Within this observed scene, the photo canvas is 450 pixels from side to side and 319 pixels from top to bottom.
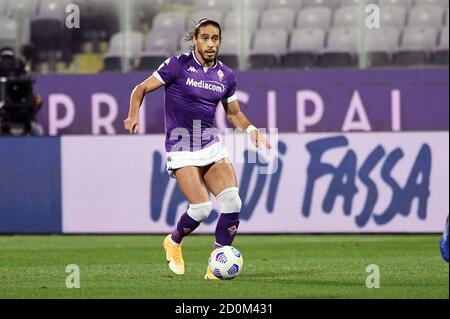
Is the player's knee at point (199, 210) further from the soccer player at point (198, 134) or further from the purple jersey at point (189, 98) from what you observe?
the purple jersey at point (189, 98)

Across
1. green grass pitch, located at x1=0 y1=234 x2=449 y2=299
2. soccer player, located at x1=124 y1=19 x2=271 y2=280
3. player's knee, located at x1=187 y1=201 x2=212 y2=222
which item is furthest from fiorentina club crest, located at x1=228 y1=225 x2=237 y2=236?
green grass pitch, located at x1=0 y1=234 x2=449 y2=299

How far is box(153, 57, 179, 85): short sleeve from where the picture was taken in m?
11.4

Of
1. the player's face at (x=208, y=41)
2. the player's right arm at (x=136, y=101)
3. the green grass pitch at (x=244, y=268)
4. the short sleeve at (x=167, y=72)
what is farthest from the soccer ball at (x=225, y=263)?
the player's face at (x=208, y=41)

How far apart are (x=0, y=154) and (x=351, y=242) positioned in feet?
17.7

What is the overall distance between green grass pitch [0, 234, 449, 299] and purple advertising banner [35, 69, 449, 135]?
2860 millimetres

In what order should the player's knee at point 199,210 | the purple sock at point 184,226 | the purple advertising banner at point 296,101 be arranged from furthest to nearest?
the purple advertising banner at point 296,101
the purple sock at point 184,226
the player's knee at point 199,210

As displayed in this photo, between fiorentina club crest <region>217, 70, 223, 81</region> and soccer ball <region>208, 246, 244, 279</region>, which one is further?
fiorentina club crest <region>217, 70, 223, 81</region>

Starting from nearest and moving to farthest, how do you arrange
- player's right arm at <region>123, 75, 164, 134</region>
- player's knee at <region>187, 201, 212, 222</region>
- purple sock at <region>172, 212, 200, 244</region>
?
Answer: player's right arm at <region>123, 75, 164, 134</region> → player's knee at <region>187, 201, 212, 222</region> → purple sock at <region>172, 212, 200, 244</region>

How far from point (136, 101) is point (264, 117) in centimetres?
936

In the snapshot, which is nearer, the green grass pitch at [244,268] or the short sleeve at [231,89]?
the green grass pitch at [244,268]

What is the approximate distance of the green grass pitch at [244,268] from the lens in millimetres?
10086

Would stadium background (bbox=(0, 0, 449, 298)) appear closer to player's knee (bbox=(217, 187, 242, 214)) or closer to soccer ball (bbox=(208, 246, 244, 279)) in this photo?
player's knee (bbox=(217, 187, 242, 214))

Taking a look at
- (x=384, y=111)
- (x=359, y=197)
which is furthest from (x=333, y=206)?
(x=384, y=111)

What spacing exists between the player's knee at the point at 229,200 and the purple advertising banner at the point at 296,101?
873 cm
